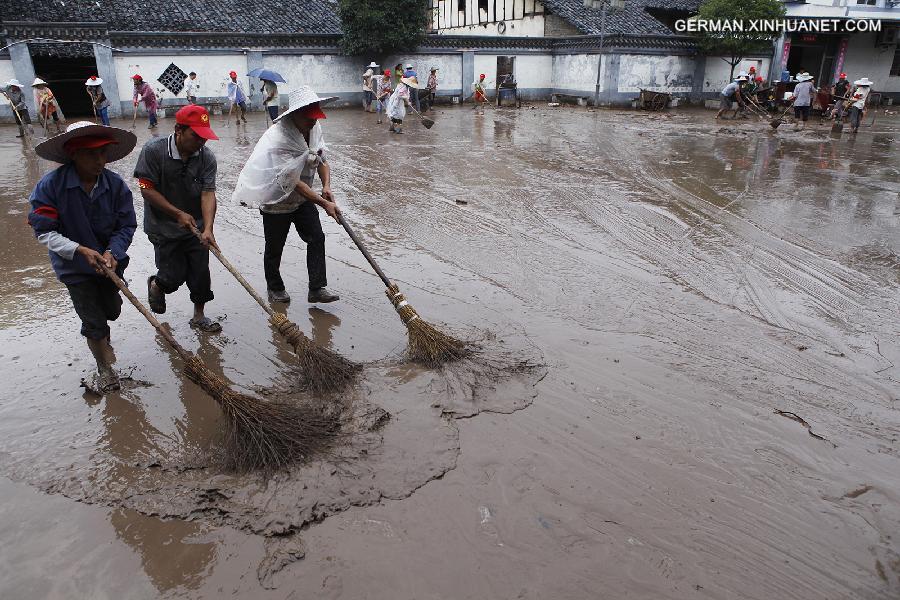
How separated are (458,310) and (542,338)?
29.8 inches

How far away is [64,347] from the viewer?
411 centimetres

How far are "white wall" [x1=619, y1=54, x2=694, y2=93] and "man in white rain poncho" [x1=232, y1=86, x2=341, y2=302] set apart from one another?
20883 mm

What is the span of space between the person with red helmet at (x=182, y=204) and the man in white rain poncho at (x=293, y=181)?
36cm

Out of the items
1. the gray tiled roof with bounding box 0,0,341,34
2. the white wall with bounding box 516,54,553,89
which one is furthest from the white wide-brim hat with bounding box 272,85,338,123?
the white wall with bounding box 516,54,553,89

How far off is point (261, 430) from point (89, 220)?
161 cm

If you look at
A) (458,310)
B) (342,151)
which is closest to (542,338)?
(458,310)

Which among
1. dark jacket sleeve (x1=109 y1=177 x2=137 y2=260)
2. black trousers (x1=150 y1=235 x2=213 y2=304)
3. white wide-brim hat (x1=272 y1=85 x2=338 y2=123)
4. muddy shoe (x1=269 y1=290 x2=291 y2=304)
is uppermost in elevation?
white wide-brim hat (x1=272 y1=85 x2=338 y2=123)

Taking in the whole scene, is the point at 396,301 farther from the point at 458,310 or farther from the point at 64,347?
the point at 64,347

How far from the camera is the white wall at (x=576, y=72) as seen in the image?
76.8 feet

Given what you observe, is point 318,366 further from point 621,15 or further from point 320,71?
point 621,15

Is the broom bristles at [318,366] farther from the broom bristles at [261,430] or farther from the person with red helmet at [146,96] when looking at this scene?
the person with red helmet at [146,96]

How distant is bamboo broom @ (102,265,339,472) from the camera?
2.84 m

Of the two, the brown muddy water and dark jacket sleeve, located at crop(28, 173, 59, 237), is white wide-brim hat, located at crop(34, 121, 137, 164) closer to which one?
dark jacket sleeve, located at crop(28, 173, 59, 237)

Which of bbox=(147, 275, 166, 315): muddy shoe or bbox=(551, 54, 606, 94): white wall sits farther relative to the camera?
bbox=(551, 54, 606, 94): white wall
